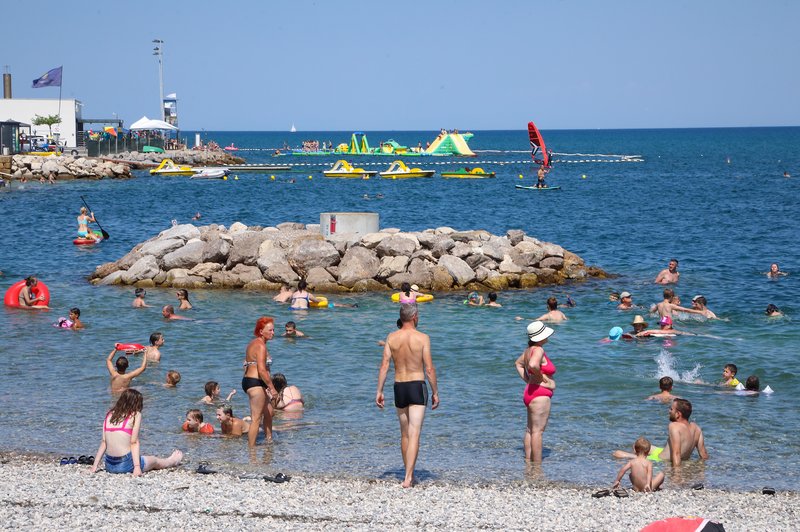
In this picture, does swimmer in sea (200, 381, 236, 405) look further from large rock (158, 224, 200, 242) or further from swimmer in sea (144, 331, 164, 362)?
large rock (158, 224, 200, 242)

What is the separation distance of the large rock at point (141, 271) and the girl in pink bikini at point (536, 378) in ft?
52.7

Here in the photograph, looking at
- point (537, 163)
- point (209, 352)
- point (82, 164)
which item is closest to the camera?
point (209, 352)

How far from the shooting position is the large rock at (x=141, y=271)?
82.9ft

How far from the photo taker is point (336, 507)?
9.35 m

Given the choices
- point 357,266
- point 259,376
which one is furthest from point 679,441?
point 357,266

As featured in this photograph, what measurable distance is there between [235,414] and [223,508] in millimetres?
4930

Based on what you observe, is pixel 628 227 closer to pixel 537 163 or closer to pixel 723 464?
pixel 723 464

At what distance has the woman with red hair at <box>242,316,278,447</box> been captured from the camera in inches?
437

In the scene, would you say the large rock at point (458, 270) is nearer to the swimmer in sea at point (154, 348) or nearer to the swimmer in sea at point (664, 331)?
the swimmer in sea at point (664, 331)

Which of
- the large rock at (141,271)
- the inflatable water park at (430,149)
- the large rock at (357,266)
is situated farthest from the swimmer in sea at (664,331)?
the inflatable water park at (430,149)

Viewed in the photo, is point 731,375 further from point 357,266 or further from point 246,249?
point 246,249

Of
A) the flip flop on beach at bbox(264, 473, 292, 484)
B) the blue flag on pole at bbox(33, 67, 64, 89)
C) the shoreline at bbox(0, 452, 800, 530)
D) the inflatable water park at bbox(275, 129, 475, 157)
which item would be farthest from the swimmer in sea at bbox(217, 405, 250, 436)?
the inflatable water park at bbox(275, 129, 475, 157)

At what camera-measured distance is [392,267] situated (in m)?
24.5

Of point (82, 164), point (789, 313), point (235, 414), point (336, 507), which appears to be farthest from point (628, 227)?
point (82, 164)
